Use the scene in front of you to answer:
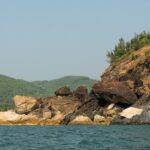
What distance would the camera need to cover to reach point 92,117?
9188 centimetres

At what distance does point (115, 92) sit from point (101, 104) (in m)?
6.60

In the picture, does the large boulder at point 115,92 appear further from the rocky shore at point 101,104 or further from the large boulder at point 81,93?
the large boulder at point 81,93

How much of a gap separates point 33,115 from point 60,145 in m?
53.6

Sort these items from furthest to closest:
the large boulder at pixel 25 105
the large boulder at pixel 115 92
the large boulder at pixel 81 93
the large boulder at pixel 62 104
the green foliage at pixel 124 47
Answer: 1. the green foliage at pixel 124 47
2. the large boulder at pixel 81 93
3. the large boulder at pixel 25 105
4. the large boulder at pixel 62 104
5. the large boulder at pixel 115 92

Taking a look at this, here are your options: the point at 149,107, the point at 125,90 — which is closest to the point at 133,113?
the point at 149,107

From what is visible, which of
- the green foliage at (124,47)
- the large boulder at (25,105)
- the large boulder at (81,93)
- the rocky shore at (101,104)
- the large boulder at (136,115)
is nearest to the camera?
the large boulder at (136,115)

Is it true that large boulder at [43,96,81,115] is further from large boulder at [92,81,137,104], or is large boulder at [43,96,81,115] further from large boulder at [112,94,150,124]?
large boulder at [112,94,150,124]

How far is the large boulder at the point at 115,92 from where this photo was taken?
91.5 m

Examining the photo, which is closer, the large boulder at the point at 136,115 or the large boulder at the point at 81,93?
the large boulder at the point at 136,115

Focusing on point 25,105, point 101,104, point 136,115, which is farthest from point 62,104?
point 136,115

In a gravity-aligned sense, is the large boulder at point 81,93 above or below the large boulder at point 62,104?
above

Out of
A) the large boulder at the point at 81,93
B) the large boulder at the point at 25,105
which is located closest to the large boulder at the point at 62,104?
the large boulder at the point at 81,93

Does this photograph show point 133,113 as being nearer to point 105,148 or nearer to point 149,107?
point 149,107

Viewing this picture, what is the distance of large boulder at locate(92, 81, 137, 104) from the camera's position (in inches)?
3602
